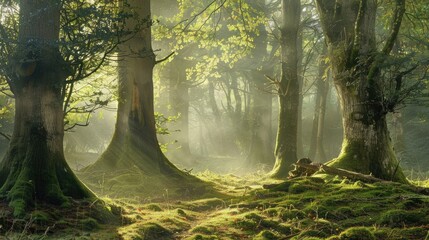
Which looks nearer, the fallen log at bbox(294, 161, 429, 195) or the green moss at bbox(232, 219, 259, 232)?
the green moss at bbox(232, 219, 259, 232)

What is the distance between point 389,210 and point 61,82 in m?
5.83

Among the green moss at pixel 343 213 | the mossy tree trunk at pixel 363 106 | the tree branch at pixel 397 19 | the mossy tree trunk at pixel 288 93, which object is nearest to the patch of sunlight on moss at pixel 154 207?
the green moss at pixel 343 213

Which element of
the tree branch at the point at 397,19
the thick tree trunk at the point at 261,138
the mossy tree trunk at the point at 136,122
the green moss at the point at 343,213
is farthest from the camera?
the thick tree trunk at the point at 261,138

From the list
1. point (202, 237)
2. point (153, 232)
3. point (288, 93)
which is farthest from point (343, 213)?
point (288, 93)

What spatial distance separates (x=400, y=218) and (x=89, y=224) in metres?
4.66

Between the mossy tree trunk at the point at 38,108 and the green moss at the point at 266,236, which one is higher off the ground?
the mossy tree trunk at the point at 38,108

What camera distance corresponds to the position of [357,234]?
5.42 metres

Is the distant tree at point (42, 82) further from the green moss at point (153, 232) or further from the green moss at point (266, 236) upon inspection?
the green moss at point (266, 236)

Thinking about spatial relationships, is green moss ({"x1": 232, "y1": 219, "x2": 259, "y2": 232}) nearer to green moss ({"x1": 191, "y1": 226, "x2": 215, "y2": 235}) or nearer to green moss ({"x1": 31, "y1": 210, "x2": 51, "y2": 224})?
green moss ({"x1": 191, "y1": 226, "x2": 215, "y2": 235})

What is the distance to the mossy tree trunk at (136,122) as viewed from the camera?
12.1 meters

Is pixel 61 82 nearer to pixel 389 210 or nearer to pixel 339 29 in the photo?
pixel 389 210

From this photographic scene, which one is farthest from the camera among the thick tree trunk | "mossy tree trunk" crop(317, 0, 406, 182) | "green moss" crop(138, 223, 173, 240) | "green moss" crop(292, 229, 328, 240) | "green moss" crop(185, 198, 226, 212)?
the thick tree trunk

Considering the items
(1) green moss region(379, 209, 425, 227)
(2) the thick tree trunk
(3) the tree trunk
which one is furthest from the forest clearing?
(2) the thick tree trunk

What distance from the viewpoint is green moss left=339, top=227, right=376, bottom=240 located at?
211 inches
